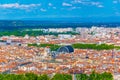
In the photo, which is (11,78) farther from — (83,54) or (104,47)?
(104,47)

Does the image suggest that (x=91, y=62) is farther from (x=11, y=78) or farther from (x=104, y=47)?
(x=104, y=47)

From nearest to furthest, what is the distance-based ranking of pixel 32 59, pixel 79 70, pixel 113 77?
pixel 113 77, pixel 79 70, pixel 32 59

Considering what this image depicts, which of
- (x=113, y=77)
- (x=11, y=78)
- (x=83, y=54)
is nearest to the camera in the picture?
(x=11, y=78)

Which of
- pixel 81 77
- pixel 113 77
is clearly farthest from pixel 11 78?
pixel 113 77

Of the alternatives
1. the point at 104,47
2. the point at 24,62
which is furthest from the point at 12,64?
the point at 104,47

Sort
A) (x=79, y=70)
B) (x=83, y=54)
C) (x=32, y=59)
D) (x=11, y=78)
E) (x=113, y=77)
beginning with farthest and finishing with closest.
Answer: (x=83, y=54) → (x=32, y=59) → (x=79, y=70) → (x=113, y=77) → (x=11, y=78)

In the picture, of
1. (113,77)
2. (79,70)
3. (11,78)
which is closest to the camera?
(11,78)

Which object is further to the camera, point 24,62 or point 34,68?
point 24,62

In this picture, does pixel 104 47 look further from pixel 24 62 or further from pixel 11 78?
pixel 11 78

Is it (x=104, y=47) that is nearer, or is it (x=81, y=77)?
(x=81, y=77)
